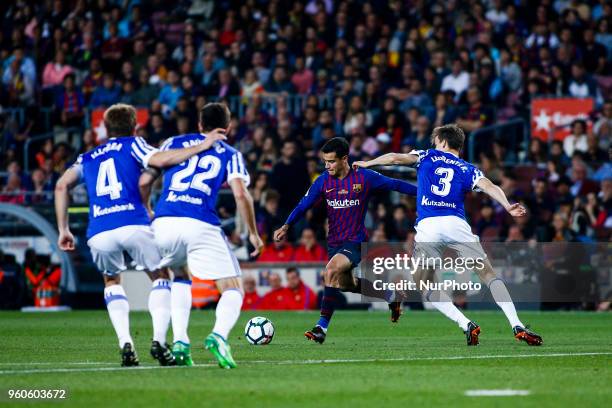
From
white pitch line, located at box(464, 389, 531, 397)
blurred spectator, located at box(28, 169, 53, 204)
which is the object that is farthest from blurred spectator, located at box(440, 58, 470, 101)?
white pitch line, located at box(464, 389, 531, 397)

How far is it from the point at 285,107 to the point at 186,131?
2.18 meters

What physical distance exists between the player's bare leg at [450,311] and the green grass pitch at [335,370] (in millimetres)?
208

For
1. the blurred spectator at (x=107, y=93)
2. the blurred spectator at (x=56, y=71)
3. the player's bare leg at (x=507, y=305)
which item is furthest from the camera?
the blurred spectator at (x=56, y=71)

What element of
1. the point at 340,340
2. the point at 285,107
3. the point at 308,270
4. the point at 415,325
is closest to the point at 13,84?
the point at 285,107

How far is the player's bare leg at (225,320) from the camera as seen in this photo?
9797 mm

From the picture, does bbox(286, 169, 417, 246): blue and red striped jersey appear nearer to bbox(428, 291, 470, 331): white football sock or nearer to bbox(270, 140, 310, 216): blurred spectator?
bbox(428, 291, 470, 331): white football sock

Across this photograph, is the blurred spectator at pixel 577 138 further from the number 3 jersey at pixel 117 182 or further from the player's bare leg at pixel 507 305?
the number 3 jersey at pixel 117 182

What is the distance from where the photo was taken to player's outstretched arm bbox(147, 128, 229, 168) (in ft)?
32.9

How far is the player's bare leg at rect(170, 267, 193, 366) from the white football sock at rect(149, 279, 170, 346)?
0.18ft

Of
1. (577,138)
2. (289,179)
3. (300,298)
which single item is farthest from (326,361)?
(577,138)

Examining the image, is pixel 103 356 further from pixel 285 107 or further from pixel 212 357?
pixel 285 107

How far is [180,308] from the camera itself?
1016 cm

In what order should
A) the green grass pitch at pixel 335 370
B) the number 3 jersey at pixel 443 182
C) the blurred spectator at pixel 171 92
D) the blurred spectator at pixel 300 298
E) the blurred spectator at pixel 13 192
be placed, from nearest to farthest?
the green grass pitch at pixel 335 370, the number 3 jersey at pixel 443 182, the blurred spectator at pixel 300 298, the blurred spectator at pixel 13 192, the blurred spectator at pixel 171 92

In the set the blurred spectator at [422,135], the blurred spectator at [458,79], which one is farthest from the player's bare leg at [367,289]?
the blurred spectator at [458,79]
